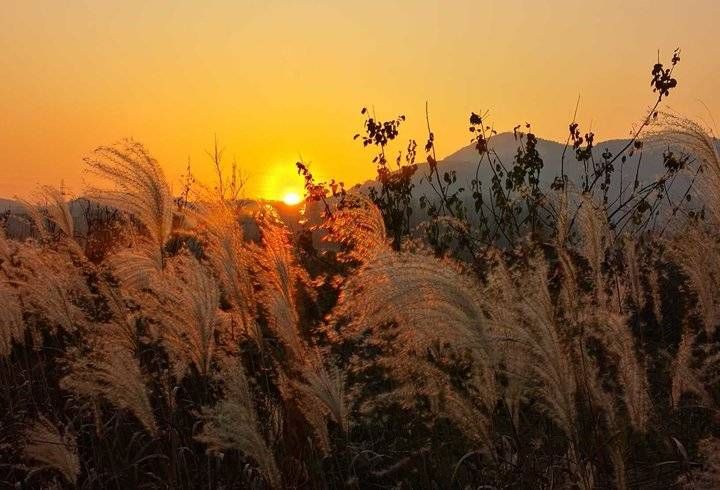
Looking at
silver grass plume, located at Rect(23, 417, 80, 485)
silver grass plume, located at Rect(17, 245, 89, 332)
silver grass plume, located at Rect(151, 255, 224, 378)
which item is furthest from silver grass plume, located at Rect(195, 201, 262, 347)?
silver grass plume, located at Rect(17, 245, 89, 332)

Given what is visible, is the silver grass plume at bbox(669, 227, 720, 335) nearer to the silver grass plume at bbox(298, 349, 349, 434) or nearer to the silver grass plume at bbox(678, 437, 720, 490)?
the silver grass plume at bbox(678, 437, 720, 490)

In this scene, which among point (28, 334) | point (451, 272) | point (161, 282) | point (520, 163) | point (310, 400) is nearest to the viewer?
point (451, 272)

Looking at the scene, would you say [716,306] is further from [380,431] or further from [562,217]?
[380,431]

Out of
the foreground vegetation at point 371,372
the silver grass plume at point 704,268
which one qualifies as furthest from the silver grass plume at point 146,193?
the silver grass plume at point 704,268

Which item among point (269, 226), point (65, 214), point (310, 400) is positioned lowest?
point (310, 400)

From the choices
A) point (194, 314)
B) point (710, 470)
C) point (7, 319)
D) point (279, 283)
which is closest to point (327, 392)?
point (194, 314)

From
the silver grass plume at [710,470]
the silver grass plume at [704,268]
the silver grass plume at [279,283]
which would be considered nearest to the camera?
the silver grass plume at [710,470]

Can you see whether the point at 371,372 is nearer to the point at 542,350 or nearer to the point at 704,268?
the point at 704,268

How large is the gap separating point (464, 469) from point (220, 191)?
1959 mm

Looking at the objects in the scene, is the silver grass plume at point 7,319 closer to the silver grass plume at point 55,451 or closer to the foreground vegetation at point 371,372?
the foreground vegetation at point 371,372

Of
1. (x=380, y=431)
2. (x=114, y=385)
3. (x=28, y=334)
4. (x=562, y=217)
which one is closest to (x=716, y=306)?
(x=562, y=217)

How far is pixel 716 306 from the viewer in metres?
4.91

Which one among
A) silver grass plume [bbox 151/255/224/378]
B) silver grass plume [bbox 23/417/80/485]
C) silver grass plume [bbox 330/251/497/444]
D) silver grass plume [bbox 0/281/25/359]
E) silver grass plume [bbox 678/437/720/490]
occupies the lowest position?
silver grass plume [bbox 678/437/720/490]

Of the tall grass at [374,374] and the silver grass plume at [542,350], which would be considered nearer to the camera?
the silver grass plume at [542,350]
